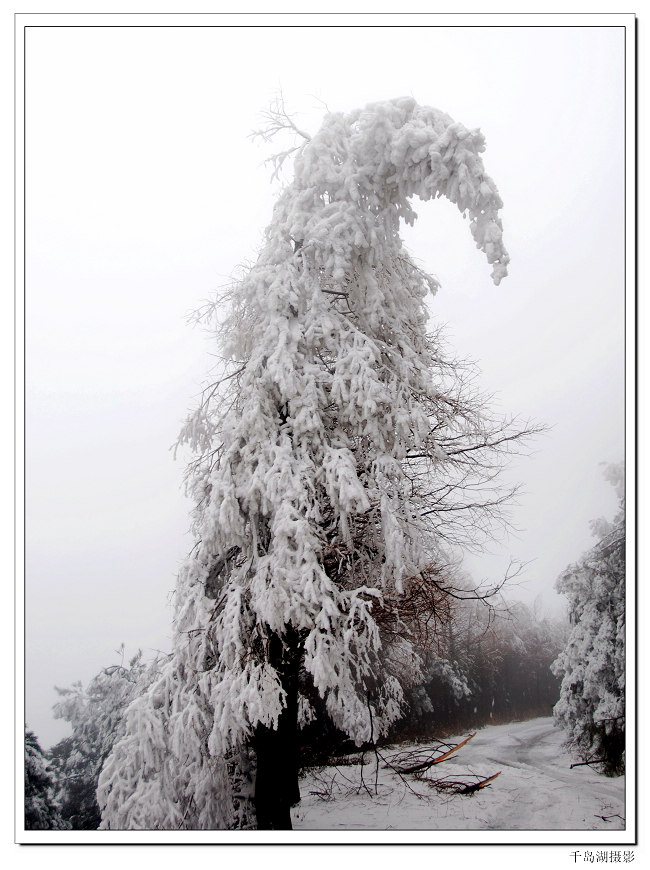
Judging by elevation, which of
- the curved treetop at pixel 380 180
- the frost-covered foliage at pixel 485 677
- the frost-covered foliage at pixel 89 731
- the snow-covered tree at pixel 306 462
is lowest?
the frost-covered foliage at pixel 485 677

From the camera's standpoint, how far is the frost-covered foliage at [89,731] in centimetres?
582

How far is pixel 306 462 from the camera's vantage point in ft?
15.7

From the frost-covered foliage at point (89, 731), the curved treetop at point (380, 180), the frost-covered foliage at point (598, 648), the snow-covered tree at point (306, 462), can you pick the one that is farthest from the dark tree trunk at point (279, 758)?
the frost-covered foliage at point (598, 648)

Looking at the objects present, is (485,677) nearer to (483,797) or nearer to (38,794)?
(483,797)

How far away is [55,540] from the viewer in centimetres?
636

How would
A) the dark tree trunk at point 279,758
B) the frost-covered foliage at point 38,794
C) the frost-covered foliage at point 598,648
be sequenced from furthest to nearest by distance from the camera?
the frost-covered foliage at point 598,648, the frost-covered foliage at point 38,794, the dark tree trunk at point 279,758

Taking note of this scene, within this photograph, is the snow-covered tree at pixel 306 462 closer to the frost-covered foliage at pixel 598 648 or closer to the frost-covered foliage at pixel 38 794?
the frost-covered foliage at pixel 38 794

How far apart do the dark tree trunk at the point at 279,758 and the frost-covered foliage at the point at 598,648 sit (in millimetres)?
3773

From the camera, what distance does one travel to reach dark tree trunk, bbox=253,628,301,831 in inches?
203

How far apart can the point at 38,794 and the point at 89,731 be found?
805 mm

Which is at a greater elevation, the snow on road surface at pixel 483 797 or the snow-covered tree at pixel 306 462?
the snow-covered tree at pixel 306 462

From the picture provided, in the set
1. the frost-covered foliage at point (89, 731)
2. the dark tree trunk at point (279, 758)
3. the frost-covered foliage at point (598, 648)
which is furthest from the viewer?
the frost-covered foliage at point (598, 648)
